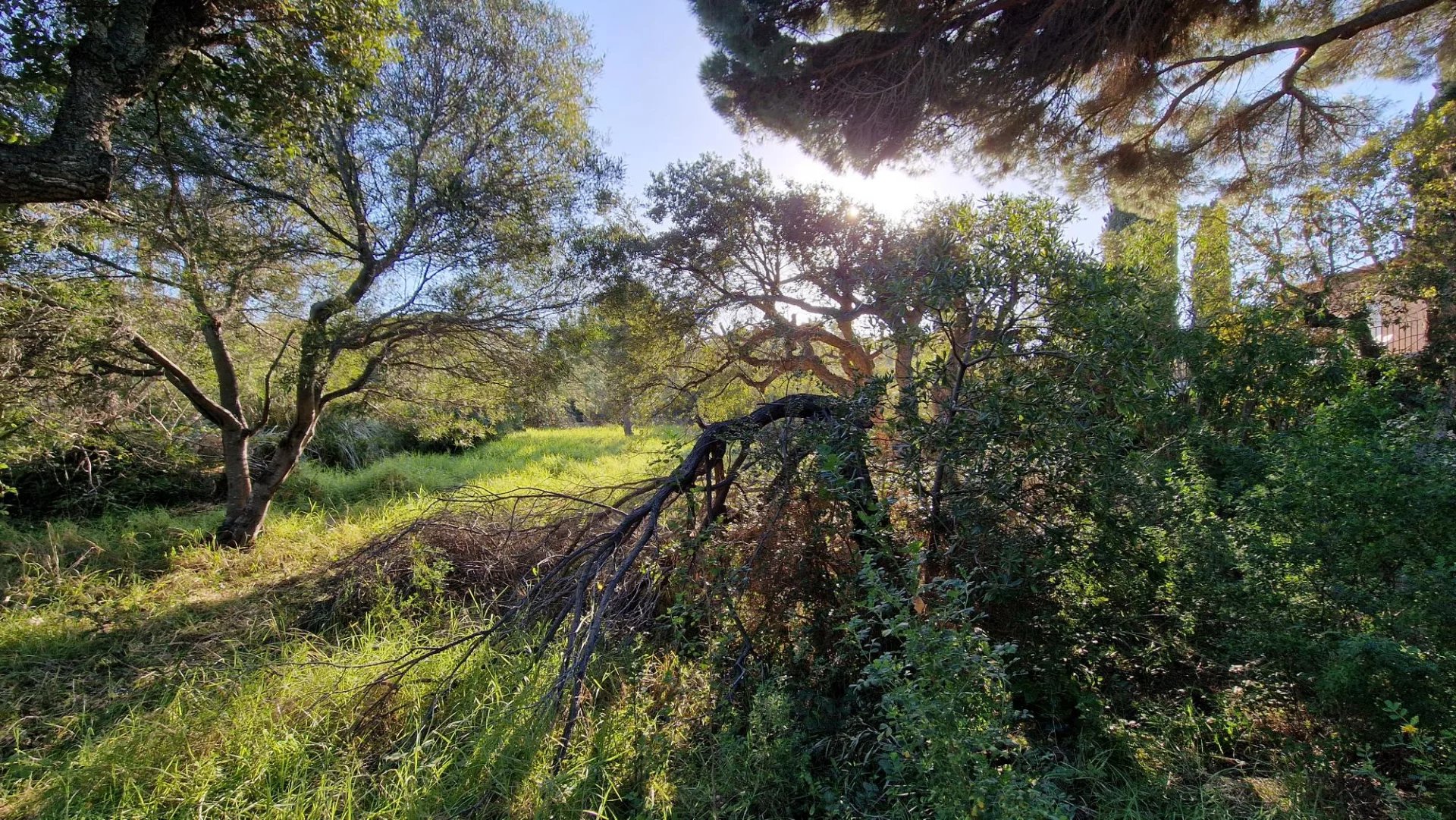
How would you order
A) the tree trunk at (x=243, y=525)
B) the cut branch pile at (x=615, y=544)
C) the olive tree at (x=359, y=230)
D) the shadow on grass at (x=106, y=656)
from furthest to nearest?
the tree trunk at (x=243, y=525) → the olive tree at (x=359, y=230) → the shadow on grass at (x=106, y=656) → the cut branch pile at (x=615, y=544)

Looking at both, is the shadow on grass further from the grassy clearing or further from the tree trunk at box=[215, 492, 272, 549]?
the tree trunk at box=[215, 492, 272, 549]

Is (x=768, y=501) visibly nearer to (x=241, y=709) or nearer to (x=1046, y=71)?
(x=241, y=709)

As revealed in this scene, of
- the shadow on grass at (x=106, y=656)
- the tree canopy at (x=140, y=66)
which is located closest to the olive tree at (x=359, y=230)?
the tree canopy at (x=140, y=66)

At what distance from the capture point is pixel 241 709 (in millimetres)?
2529

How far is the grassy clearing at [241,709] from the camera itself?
204 centimetres

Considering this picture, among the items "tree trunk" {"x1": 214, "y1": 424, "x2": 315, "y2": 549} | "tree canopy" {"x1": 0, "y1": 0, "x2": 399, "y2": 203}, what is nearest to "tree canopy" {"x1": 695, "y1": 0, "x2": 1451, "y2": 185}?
"tree canopy" {"x1": 0, "y1": 0, "x2": 399, "y2": 203}

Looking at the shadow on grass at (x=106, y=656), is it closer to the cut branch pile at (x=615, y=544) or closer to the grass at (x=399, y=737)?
the grass at (x=399, y=737)

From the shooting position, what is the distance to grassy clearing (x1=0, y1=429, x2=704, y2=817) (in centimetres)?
204

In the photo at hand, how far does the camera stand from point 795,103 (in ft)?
16.5

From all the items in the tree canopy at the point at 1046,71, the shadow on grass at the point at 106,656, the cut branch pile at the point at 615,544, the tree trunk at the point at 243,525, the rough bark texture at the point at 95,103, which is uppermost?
the tree canopy at the point at 1046,71

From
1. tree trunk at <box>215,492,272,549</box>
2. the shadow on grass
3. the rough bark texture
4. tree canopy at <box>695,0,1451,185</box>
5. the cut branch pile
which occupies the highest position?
tree canopy at <box>695,0,1451,185</box>

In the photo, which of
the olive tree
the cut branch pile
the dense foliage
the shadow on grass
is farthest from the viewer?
the olive tree

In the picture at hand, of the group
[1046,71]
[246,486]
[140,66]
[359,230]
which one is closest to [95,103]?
[140,66]

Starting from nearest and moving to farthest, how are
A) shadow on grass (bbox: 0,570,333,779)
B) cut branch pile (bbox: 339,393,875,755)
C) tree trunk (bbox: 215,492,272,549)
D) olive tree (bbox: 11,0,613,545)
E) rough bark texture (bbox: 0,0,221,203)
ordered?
rough bark texture (bbox: 0,0,221,203)
cut branch pile (bbox: 339,393,875,755)
shadow on grass (bbox: 0,570,333,779)
olive tree (bbox: 11,0,613,545)
tree trunk (bbox: 215,492,272,549)
